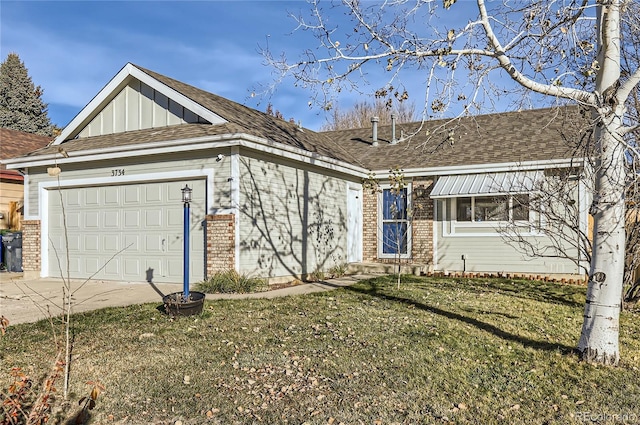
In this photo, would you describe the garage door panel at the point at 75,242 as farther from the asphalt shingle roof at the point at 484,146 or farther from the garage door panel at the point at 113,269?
the asphalt shingle roof at the point at 484,146

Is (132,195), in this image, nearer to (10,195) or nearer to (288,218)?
(288,218)

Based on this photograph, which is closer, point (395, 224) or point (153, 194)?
point (153, 194)

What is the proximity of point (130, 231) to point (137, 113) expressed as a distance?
292 cm

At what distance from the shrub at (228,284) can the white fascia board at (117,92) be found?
3280 mm

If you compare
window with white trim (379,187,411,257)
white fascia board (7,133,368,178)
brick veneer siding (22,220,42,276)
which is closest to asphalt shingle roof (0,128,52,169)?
white fascia board (7,133,368,178)

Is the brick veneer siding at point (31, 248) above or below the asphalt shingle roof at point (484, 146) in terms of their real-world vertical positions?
below

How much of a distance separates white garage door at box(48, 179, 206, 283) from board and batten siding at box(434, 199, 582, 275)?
6790mm

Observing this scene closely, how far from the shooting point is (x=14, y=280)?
1209cm

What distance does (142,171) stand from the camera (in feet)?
36.4

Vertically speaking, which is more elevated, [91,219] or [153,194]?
[153,194]

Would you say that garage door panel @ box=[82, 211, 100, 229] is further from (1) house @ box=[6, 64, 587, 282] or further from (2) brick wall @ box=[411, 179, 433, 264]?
(2) brick wall @ box=[411, 179, 433, 264]

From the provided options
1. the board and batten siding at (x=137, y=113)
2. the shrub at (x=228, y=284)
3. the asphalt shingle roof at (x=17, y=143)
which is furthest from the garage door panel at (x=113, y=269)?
the asphalt shingle roof at (x=17, y=143)

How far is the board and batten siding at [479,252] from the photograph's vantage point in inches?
503

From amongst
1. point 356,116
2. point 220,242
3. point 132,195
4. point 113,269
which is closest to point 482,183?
point 220,242
